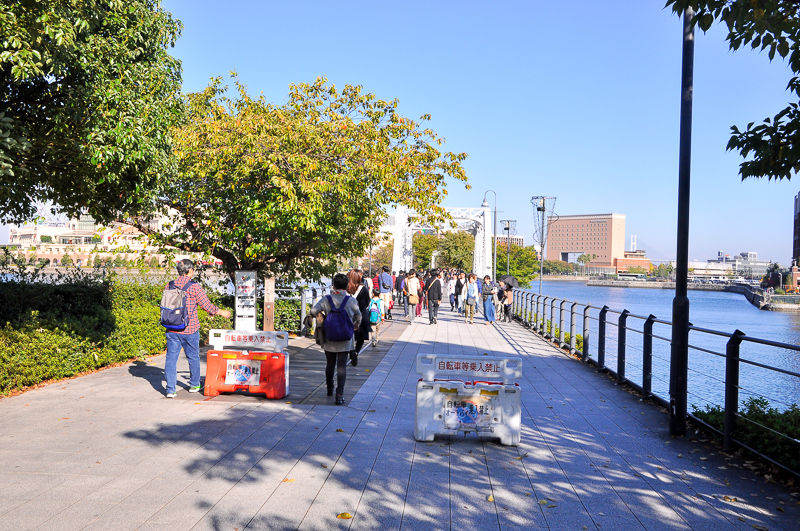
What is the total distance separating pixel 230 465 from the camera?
5234mm

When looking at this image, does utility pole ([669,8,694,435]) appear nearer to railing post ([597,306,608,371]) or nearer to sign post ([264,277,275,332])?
railing post ([597,306,608,371])

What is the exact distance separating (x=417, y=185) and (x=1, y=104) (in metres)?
8.33

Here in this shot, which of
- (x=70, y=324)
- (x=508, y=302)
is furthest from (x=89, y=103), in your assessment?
(x=508, y=302)

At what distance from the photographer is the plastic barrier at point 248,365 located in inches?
318

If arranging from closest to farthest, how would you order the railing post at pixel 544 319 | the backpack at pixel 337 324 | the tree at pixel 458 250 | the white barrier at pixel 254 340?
the backpack at pixel 337 324 → the white barrier at pixel 254 340 → the railing post at pixel 544 319 → the tree at pixel 458 250

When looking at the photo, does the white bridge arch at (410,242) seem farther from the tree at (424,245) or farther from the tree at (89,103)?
the tree at (89,103)

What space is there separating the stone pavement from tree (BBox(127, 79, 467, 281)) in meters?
5.05

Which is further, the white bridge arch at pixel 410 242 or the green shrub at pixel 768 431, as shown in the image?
the white bridge arch at pixel 410 242

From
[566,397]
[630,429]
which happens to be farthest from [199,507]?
[566,397]

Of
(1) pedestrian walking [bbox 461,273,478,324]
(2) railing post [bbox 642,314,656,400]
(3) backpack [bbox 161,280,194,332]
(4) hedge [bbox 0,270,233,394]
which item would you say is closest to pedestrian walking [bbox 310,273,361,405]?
(3) backpack [bbox 161,280,194,332]

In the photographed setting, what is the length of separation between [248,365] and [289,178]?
5.37m

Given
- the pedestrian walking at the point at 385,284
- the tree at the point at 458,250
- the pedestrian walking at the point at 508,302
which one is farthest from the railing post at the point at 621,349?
the tree at the point at 458,250

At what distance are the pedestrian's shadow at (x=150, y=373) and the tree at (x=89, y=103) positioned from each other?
8.22 feet

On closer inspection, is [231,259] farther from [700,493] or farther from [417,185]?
[700,493]
